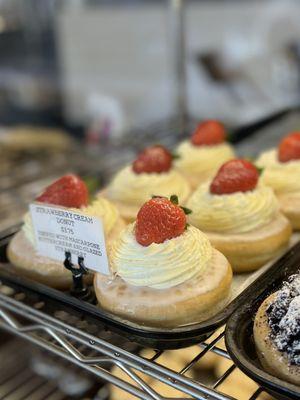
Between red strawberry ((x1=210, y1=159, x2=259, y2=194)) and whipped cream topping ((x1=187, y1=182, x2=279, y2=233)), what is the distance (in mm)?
13

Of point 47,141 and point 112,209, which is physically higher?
point 112,209

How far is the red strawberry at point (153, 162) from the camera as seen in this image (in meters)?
1.57

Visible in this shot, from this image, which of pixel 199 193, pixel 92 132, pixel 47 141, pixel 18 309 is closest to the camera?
pixel 18 309

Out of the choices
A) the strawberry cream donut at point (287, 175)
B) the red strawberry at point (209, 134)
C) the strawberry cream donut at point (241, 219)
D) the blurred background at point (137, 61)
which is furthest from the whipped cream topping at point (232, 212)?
the blurred background at point (137, 61)

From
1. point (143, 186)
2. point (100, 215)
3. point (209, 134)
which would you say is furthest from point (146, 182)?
point (209, 134)

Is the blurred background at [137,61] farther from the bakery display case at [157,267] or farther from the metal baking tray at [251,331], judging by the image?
the metal baking tray at [251,331]

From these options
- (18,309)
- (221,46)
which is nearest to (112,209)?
(18,309)

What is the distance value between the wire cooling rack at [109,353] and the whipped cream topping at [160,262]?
0.12 meters

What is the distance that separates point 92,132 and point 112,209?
147 centimetres

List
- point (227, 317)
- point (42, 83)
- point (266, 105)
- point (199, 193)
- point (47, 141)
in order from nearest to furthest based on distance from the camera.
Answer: point (227, 317), point (199, 193), point (47, 141), point (266, 105), point (42, 83)

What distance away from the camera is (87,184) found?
144 centimetres

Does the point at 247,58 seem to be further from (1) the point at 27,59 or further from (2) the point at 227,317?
(2) the point at 227,317

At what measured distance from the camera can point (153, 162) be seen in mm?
1567

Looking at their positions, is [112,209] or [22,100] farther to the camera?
[22,100]
